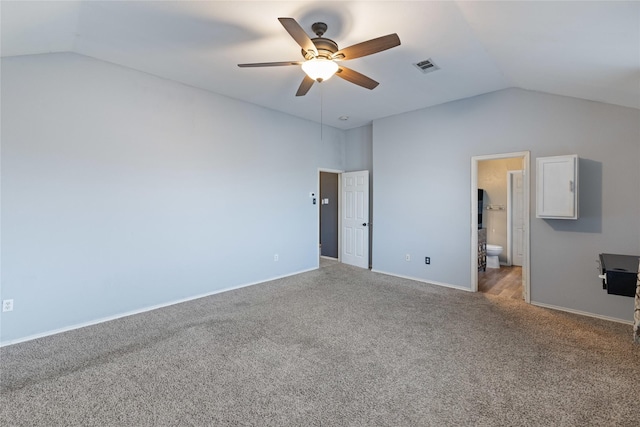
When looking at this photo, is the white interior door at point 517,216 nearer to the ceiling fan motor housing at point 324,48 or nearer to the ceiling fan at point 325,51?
the ceiling fan at point 325,51

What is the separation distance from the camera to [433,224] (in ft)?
15.9

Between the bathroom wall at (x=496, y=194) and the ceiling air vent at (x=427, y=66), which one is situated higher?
the ceiling air vent at (x=427, y=66)

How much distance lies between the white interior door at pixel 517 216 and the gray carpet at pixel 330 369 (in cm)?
293

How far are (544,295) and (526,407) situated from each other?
242cm

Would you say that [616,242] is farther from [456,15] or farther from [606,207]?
[456,15]

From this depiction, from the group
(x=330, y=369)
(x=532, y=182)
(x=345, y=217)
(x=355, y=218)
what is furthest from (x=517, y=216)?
(x=330, y=369)

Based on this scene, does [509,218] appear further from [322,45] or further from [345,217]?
[322,45]

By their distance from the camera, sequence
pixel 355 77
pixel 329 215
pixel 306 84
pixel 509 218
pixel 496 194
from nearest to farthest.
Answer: pixel 355 77
pixel 306 84
pixel 509 218
pixel 496 194
pixel 329 215

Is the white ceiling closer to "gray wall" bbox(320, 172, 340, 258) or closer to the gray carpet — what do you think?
the gray carpet

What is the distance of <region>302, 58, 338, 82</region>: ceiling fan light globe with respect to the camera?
2484 mm

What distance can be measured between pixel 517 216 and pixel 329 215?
401cm

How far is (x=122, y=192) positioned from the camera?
346 cm

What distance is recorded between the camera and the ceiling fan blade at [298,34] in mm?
1987

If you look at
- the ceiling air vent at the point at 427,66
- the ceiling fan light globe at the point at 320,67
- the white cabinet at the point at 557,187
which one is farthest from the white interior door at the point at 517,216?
the ceiling fan light globe at the point at 320,67
